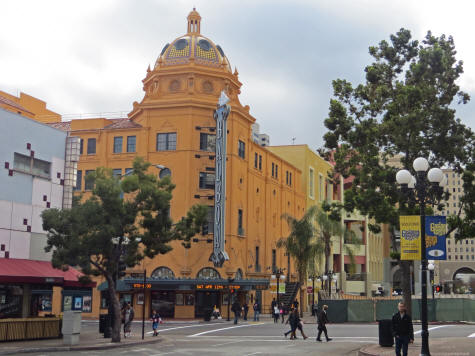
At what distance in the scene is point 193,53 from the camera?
56.7 metres

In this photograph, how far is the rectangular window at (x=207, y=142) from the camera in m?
54.0

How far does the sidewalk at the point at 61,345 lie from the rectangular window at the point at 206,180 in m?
24.9

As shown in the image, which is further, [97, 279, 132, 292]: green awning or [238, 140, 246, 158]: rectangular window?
[238, 140, 246, 158]: rectangular window

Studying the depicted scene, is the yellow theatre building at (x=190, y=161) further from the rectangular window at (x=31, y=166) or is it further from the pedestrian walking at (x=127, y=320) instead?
the rectangular window at (x=31, y=166)

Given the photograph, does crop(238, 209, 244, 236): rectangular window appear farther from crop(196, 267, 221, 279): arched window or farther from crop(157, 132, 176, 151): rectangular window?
crop(157, 132, 176, 151): rectangular window

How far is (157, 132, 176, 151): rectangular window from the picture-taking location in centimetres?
5425

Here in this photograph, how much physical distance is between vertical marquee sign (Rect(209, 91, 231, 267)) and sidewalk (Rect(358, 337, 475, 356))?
28299mm

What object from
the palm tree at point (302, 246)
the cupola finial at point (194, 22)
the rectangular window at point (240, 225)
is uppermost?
the cupola finial at point (194, 22)

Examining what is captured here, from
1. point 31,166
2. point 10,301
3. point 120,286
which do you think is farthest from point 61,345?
point 120,286

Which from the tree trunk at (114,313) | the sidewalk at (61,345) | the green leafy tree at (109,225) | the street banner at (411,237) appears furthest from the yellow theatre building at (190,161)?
the street banner at (411,237)

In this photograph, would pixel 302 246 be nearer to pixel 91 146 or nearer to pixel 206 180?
pixel 206 180

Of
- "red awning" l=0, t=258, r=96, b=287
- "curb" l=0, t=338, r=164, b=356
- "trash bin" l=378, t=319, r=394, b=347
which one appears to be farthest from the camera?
"red awning" l=0, t=258, r=96, b=287

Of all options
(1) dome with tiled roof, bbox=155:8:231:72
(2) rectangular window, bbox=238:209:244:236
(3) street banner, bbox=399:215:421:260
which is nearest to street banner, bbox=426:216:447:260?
(3) street banner, bbox=399:215:421:260

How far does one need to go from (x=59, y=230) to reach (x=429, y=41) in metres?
17.8
